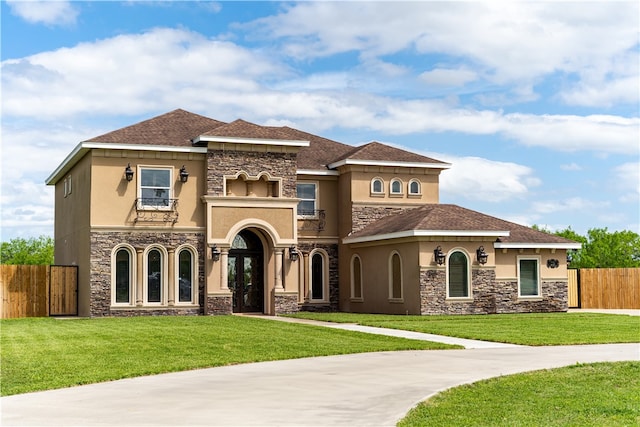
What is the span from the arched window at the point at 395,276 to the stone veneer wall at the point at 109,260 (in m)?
7.16

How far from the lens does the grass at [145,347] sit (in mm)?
13695

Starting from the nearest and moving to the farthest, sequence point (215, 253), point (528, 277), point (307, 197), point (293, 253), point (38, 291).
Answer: point (215, 253) → point (38, 291) → point (293, 253) → point (528, 277) → point (307, 197)

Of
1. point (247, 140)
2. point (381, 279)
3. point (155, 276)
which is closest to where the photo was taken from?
point (155, 276)

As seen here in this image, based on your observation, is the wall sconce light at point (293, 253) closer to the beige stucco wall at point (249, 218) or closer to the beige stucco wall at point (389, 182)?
the beige stucco wall at point (249, 218)

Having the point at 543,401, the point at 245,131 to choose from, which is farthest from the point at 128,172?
the point at 543,401

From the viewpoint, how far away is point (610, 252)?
2749 inches

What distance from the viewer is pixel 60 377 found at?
13.1 metres

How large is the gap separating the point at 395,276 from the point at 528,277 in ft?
18.4

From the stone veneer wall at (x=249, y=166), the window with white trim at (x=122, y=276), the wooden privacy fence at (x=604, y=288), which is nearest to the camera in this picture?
the window with white trim at (x=122, y=276)

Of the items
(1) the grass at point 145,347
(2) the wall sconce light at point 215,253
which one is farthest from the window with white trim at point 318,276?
(1) the grass at point 145,347

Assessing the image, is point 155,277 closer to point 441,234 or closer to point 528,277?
point 441,234

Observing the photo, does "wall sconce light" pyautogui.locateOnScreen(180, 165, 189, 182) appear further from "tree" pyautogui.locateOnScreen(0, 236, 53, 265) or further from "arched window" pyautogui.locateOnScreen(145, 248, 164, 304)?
"tree" pyautogui.locateOnScreen(0, 236, 53, 265)

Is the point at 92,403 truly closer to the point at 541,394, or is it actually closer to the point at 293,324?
the point at 541,394

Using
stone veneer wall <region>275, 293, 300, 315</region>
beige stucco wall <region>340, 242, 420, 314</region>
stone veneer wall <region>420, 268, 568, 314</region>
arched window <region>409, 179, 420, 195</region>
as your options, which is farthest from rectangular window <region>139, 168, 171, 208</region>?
arched window <region>409, 179, 420, 195</region>
